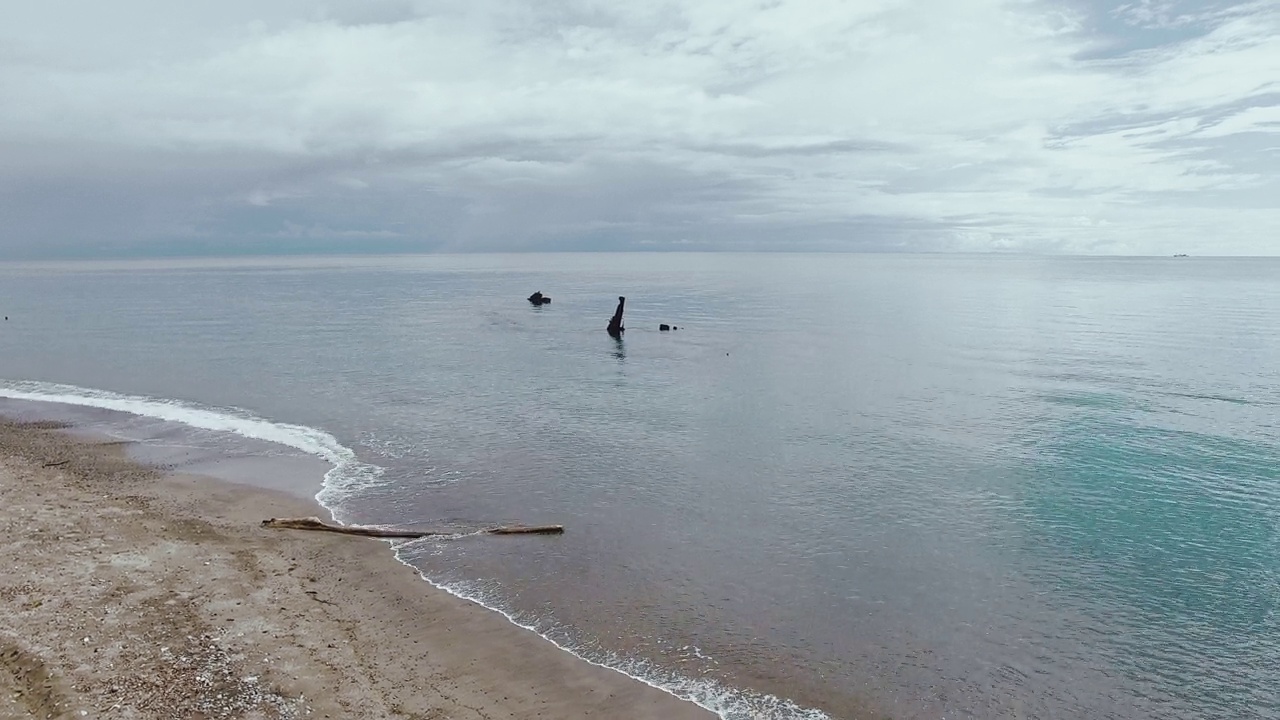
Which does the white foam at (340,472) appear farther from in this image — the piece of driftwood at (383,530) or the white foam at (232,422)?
the piece of driftwood at (383,530)

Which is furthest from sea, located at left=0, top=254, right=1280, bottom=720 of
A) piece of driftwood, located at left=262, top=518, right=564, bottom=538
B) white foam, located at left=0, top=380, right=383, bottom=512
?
piece of driftwood, located at left=262, top=518, right=564, bottom=538

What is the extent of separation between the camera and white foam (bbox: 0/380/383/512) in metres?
31.7

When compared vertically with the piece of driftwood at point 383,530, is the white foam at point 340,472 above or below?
below

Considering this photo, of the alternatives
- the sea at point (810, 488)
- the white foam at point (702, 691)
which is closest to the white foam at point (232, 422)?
the sea at point (810, 488)

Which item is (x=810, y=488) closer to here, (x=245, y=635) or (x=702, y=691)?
(x=702, y=691)

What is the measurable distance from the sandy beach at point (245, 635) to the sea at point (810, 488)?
1.41 meters

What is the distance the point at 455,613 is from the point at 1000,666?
1339 centimetres

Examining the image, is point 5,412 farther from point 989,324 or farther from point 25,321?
point 989,324

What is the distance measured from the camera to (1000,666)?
1817 cm

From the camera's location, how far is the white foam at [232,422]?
31.7 m

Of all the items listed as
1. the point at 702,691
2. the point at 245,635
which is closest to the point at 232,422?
the point at 245,635

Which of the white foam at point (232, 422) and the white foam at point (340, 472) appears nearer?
the white foam at point (340, 472)

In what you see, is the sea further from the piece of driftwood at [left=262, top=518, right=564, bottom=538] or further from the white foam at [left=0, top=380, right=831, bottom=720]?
the piece of driftwood at [left=262, top=518, right=564, bottom=538]

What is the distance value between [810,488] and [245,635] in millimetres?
20397
